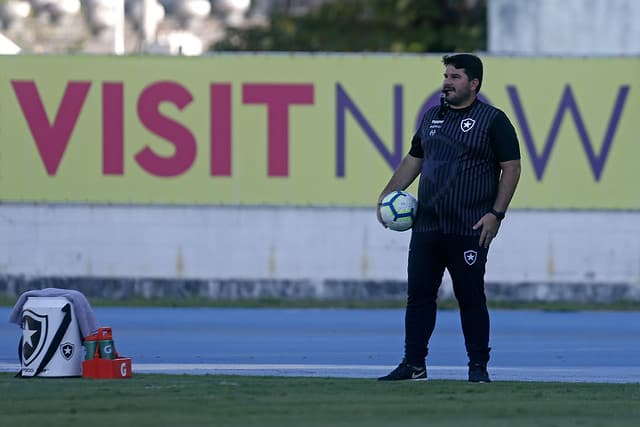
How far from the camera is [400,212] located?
981 centimetres

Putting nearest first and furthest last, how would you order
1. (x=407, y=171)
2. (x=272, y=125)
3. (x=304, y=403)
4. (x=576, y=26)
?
(x=304, y=403), (x=407, y=171), (x=272, y=125), (x=576, y=26)

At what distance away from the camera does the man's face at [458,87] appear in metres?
9.61

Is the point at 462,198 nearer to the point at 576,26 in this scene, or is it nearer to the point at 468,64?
the point at 468,64

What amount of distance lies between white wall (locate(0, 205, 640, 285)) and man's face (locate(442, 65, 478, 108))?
905 cm

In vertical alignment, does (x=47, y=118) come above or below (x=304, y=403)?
above

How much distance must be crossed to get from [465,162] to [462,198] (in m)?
0.22

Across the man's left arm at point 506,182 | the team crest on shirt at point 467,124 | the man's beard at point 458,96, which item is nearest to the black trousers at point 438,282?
the man's left arm at point 506,182

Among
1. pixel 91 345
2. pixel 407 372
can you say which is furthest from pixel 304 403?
pixel 91 345

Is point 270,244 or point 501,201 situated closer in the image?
point 501,201

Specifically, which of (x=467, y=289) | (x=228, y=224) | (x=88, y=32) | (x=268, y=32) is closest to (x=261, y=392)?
(x=467, y=289)


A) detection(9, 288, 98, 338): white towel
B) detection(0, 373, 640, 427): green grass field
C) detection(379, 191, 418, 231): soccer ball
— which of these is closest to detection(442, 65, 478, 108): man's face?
detection(379, 191, 418, 231): soccer ball

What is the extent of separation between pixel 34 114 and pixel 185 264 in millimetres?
2571

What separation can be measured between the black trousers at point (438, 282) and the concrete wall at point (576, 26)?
1311 centimetres

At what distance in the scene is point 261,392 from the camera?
357 inches
